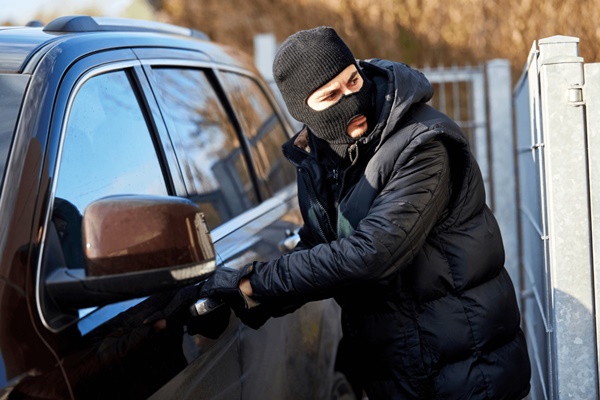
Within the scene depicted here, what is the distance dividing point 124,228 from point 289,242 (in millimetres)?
1711

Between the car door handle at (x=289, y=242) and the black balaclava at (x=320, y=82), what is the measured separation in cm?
72

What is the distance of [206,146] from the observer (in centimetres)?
323

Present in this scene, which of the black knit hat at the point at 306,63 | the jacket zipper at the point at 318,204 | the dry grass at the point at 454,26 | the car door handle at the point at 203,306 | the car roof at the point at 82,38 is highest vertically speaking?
the car roof at the point at 82,38

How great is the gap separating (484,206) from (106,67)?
1.20 m

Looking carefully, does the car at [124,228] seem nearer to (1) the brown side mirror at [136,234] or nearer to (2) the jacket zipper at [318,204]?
(1) the brown side mirror at [136,234]

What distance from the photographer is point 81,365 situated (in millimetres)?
1935

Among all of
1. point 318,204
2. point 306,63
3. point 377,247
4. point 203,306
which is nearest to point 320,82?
point 306,63

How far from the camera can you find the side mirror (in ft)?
6.06

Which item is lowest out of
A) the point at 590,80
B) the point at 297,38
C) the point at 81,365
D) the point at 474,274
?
the point at 474,274

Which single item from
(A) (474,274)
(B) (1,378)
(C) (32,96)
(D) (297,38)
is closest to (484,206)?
(A) (474,274)

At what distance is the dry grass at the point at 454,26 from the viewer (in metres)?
11.4

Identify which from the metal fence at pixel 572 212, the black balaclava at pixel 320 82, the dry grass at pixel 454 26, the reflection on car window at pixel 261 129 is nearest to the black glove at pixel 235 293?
the black balaclava at pixel 320 82

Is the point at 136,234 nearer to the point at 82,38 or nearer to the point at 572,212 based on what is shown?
the point at 82,38

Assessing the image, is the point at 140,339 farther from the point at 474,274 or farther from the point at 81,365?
the point at 474,274
